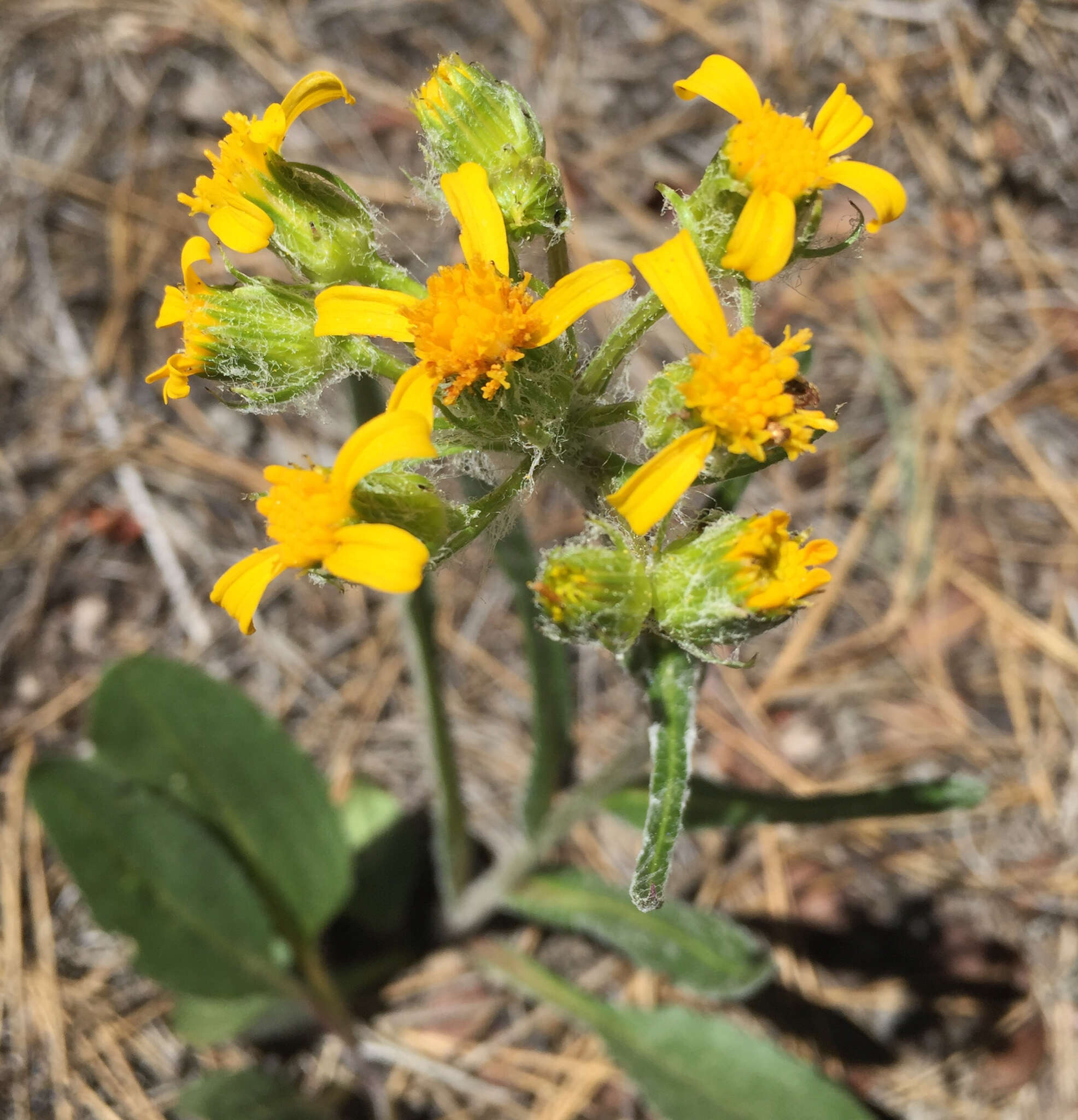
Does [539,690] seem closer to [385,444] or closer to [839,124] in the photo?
[385,444]

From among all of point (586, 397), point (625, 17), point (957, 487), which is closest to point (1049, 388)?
point (957, 487)

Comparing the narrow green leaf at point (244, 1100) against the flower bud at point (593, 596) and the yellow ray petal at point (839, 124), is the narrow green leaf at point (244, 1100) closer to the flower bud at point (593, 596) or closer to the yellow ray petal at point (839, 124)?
the flower bud at point (593, 596)

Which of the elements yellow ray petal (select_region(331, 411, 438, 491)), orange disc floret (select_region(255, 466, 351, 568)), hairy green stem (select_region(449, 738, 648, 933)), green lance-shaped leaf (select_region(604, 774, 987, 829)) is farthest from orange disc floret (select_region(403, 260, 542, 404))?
green lance-shaped leaf (select_region(604, 774, 987, 829))

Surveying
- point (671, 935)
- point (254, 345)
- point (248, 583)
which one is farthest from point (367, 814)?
point (254, 345)

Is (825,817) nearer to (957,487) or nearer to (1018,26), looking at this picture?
(957,487)

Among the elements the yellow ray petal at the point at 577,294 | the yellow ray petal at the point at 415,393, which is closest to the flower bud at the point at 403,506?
the yellow ray petal at the point at 415,393

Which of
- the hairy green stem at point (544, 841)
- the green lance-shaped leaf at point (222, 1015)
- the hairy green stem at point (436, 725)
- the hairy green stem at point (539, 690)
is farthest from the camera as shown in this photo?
the green lance-shaped leaf at point (222, 1015)

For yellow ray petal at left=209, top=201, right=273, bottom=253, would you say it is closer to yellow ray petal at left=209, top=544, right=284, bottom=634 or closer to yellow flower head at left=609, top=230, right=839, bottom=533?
yellow ray petal at left=209, top=544, right=284, bottom=634

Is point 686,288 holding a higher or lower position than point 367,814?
higher
